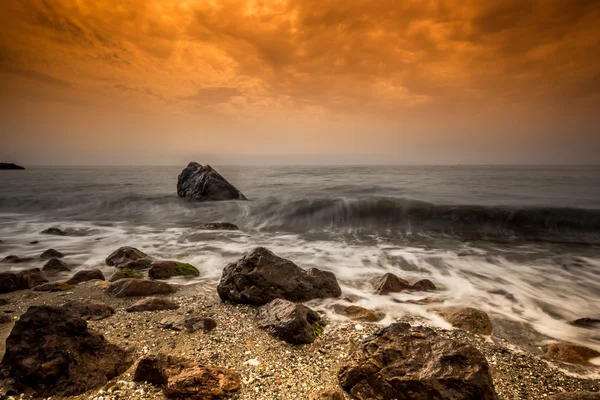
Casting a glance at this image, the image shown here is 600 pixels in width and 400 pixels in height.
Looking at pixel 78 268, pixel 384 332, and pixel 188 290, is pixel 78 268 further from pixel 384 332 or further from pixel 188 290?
pixel 384 332

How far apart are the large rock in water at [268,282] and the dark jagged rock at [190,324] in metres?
0.72

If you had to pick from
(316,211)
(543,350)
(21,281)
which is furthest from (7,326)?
(316,211)

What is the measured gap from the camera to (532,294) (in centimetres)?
546

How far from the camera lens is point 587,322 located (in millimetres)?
4199

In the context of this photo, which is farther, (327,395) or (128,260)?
(128,260)

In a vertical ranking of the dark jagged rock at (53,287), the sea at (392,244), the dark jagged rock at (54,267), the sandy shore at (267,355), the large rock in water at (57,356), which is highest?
the large rock in water at (57,356)

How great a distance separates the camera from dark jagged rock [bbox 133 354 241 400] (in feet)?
7.64

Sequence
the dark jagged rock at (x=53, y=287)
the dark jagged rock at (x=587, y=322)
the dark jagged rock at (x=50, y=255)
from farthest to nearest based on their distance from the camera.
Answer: the dark jagged rock at (x=50, y=255), the dark jagged rock at (x=53, y=287), the dark jagged rock at (x=587, y=322)

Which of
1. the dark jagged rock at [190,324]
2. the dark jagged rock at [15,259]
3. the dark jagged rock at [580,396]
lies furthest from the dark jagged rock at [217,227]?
the dark jagged rock at [580,396]

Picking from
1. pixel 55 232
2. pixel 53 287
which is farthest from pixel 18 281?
pixel 55 232

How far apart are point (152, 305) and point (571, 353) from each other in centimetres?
475

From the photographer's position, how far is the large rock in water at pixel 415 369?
2.20m

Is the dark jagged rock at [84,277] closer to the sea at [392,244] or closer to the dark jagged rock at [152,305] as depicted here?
the sea at [392,244]

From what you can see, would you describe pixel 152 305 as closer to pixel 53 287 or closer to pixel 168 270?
pixel 168 270
